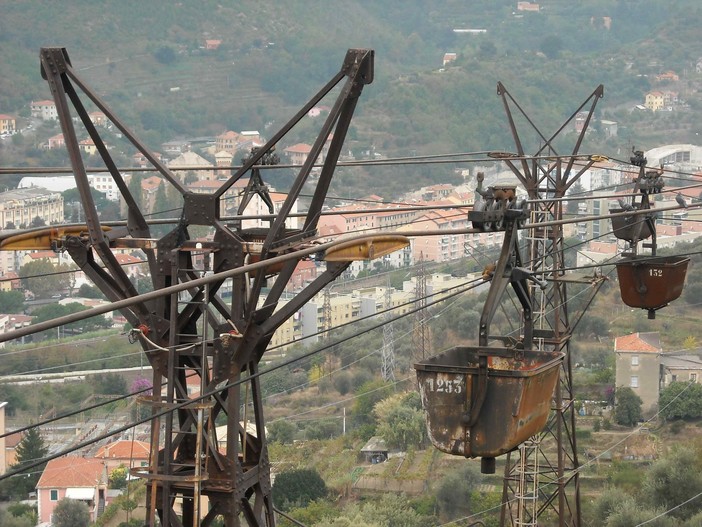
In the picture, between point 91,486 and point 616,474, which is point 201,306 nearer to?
point 616,474

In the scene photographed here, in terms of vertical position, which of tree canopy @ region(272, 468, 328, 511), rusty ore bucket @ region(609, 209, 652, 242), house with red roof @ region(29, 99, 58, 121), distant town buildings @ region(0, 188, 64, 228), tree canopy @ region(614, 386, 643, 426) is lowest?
tree canopy @ region(272, 468, 328, 511)

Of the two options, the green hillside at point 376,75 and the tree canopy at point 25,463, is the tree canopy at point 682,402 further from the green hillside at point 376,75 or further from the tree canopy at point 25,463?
the green hillside at point 376,75

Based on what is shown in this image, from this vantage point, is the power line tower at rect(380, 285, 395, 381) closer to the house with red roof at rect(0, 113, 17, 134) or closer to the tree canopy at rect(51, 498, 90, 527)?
the tree canopy at rect(51, 498, 90, 527)

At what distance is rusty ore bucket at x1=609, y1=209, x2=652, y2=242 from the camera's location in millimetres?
10963

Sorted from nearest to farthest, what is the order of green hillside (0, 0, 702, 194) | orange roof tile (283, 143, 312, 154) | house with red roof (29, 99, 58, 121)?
orange roof tile (283, 143, 312, 154)
green hillside (0, 0, 702, 194)
house with red roof (29, 99, 58, 121)

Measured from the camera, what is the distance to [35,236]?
6.16m

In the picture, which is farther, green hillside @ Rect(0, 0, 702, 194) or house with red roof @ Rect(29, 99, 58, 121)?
house with red roof @ Rect(29, 99, 58, 121)

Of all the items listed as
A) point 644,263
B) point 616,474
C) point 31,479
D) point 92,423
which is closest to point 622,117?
point 92,423

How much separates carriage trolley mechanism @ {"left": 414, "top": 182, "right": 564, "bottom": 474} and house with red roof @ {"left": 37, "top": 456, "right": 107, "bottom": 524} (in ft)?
95.4

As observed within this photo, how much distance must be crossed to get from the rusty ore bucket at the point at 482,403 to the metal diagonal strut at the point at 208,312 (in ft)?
2.08

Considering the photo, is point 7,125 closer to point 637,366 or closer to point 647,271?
point 637,366

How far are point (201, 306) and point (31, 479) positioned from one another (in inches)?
1403

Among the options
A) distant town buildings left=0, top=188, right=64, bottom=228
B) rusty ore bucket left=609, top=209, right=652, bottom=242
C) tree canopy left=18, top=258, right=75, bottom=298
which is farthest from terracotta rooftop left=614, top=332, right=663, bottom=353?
distant town buildings left=0, top=188, right=64, bottom=228

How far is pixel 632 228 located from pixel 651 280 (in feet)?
1.69
